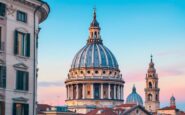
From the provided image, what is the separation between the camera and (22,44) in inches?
1096

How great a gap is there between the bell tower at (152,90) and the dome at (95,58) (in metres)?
13.9

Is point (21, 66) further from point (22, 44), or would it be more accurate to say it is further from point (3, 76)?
point (3, 76)

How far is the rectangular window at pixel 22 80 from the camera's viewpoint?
88.9 feet

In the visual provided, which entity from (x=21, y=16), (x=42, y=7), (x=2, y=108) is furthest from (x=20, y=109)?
(x=42, y=7)

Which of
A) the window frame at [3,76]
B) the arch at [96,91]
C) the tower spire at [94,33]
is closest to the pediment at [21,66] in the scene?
the window frame at [3,76]

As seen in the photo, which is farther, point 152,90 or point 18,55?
point 152,90

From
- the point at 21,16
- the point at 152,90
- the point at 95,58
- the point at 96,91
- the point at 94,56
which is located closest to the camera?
the point at 21,16

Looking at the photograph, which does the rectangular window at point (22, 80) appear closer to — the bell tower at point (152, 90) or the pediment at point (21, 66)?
the pediment at point (21, 66)

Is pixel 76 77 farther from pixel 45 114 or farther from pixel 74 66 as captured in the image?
pixel 45 114

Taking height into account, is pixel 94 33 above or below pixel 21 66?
above

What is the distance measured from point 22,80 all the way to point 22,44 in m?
1.90

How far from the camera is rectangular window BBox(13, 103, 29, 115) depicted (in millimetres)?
26703

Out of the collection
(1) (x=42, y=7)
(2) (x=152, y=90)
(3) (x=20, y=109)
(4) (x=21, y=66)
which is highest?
(2) (x=152, y=90)

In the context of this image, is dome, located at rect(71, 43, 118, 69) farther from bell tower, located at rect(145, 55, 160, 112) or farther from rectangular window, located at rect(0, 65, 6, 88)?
rectangular window, located at rect(0, 65, 6, 88)
